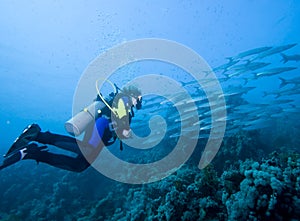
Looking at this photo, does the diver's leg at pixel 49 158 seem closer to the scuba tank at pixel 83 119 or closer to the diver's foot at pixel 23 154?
the diver's foot at pixel 23 154

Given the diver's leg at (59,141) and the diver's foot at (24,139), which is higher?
the diver's foot at (24,139)

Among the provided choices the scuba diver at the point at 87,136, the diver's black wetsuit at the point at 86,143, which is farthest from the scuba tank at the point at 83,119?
the diver's black wetsuit at the point at 86,143

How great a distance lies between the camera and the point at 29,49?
3116 cm

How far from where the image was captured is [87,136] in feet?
15.7

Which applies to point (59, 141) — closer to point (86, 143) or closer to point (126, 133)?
point (86, 143)

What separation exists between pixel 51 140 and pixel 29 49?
3147 centimetres

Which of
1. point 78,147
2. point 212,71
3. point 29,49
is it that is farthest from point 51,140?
point 29,49

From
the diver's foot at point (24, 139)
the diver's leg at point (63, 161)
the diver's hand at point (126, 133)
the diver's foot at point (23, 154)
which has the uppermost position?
the diver's foot at point (24, 139)

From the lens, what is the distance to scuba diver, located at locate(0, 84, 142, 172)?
4.54 metres

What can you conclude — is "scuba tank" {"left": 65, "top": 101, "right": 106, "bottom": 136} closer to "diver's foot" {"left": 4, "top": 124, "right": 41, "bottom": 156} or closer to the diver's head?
the diver's head

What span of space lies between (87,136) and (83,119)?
0.41 metres

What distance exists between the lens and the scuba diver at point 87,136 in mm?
4543

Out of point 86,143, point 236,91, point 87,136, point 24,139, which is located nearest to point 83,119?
point 87,136

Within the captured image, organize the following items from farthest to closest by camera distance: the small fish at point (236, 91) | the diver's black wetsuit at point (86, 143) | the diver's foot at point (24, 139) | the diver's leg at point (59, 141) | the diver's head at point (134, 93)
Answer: the small fish at point (236, 91) → the diver's head at point (134, 93) → the diver's leg at point (59, 141) → the diver's black wetsuit at point (86, 143) → the diver's foot at point (24, 139)
